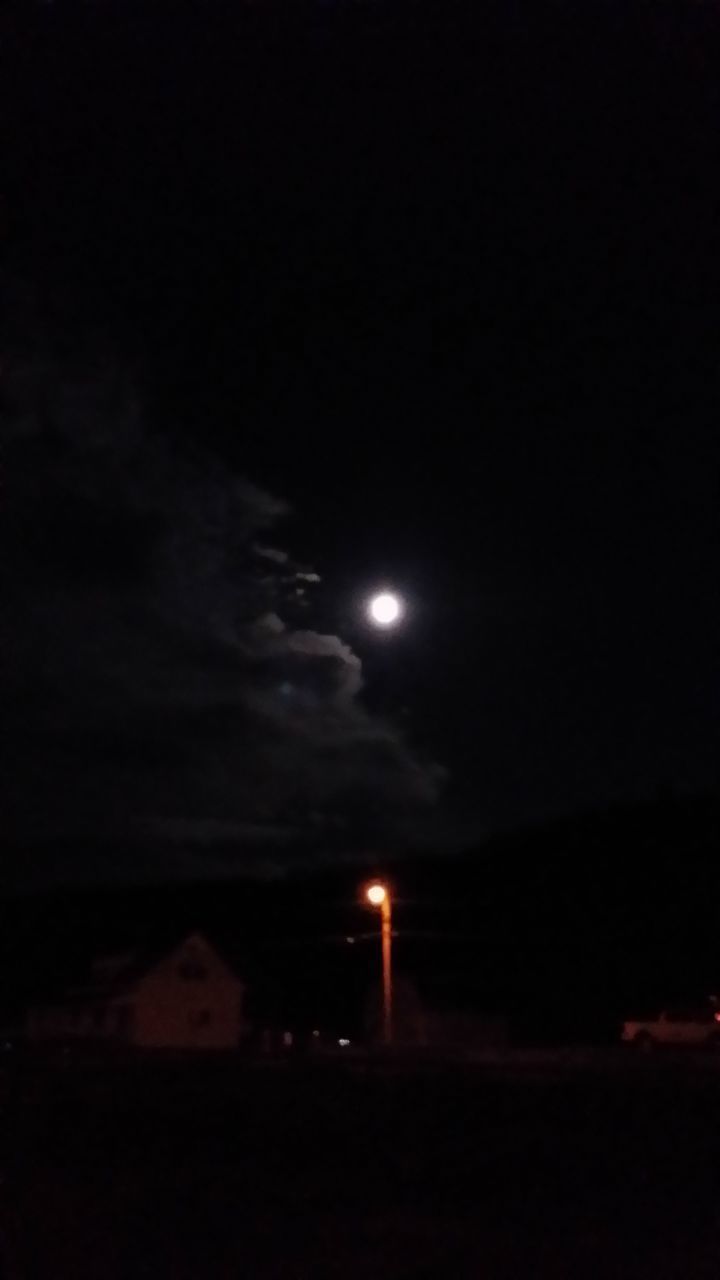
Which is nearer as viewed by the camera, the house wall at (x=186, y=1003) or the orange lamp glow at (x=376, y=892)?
the orange lamp glow at (x=376, y=892)

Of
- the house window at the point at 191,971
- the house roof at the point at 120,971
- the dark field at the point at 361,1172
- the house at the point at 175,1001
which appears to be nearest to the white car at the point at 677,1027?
the house at the point at 175,1001

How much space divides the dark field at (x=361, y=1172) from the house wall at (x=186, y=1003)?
26.6 m

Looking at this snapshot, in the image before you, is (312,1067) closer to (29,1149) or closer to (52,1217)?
(29,1149)

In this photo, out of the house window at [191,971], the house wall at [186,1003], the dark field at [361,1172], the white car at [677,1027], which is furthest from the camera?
the house window at [191,971]

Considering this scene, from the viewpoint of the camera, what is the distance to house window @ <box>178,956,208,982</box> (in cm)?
4403

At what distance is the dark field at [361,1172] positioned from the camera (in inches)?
352

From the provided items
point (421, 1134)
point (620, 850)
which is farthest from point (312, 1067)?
point (620, 850)

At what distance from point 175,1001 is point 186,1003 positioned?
316 millimetres

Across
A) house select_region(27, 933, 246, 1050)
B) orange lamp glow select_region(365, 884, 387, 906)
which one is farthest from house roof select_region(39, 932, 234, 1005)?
orange lamp glow select_region(365, 884, 387, 906)

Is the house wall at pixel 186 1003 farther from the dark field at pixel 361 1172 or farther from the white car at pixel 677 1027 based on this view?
the dark field at pixel 361 1172

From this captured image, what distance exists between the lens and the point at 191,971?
145 feet

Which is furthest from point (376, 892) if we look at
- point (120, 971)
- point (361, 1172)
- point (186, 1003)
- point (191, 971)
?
point (120, 971)

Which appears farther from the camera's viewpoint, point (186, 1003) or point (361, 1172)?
point (186, 1003)

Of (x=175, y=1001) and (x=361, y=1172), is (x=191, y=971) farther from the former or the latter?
(x=361, y=1172)
